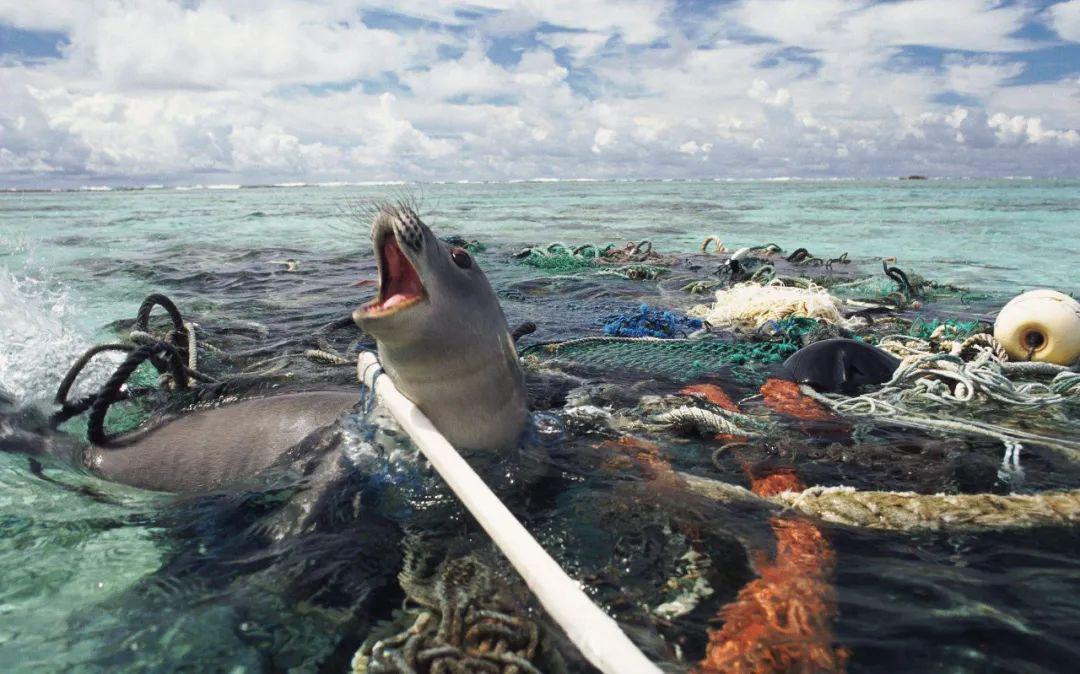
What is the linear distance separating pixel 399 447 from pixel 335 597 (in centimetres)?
89

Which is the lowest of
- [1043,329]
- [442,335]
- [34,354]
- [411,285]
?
[34,354]

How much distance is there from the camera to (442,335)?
115 inches

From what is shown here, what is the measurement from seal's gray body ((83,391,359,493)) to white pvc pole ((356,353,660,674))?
1.27m

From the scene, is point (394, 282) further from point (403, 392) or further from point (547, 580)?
point (547, 580)

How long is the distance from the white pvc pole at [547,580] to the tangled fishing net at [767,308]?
5.51 metres

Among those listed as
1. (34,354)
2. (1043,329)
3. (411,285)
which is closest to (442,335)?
(411,285)

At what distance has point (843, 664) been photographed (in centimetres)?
218

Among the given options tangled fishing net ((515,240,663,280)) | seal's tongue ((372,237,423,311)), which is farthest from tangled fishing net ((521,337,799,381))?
tangled fishing net ((515,240,663,280))

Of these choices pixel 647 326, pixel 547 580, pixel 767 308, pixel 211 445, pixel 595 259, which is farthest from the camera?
pixel 595 259

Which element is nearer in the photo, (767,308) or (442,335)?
(442,335)

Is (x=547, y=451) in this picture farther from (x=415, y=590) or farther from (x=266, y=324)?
(x=266, y=324)

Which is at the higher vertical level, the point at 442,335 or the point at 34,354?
the point at 442,335

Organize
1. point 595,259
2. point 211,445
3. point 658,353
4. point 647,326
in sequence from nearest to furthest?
point 211,445, point 658,353, point 647,326, point 595,259

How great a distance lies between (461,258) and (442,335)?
45cm
